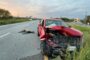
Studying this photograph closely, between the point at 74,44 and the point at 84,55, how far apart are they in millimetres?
3902

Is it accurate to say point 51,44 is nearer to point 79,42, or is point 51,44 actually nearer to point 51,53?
point 51,53

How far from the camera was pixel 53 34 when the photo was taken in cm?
1254

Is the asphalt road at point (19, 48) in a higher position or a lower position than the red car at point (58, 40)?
lower

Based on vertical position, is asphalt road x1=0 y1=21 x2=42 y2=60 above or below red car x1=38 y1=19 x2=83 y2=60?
below

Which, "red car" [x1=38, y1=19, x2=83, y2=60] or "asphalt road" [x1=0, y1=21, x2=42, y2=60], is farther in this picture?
"asphalt road" [x1=0, y1=21, x2=42, y2=60]

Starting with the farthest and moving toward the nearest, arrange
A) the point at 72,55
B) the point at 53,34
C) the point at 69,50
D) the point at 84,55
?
the point at 53,34 < the point at 69,50 < the point at 72,55 < the point at 84,55

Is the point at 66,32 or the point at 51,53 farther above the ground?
the point at 66,32

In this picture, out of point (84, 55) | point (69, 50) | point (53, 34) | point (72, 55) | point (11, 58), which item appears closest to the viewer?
point (84, 55)

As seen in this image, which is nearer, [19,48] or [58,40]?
[58,40]

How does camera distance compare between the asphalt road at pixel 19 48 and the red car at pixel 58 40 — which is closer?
the red car at pixel 58 40

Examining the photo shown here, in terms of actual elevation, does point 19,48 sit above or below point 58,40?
below

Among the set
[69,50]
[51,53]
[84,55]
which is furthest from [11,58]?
[84,55]

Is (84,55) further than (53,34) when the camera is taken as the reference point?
No

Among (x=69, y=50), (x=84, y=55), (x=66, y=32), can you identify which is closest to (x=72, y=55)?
(x=69, y=50)
